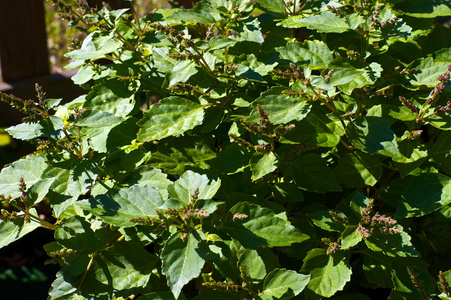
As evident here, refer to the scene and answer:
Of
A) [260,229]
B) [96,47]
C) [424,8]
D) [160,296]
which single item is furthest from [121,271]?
[424,8]

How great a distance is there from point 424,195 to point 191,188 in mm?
705

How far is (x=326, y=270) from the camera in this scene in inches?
59.4

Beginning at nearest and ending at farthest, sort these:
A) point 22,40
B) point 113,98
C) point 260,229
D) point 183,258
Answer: point 183,258 < point 260,229 < point 113,98 < point 22,40

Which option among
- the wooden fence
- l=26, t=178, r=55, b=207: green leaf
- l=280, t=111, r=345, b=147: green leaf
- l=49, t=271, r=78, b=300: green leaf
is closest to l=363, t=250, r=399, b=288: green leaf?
l=280, t=111, r=345, b=147: green leaf

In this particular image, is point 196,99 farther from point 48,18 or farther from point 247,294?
point 48,18

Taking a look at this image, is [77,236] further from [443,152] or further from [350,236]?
[443,152]

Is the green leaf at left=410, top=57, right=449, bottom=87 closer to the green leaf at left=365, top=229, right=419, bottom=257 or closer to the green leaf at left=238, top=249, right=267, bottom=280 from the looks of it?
the green leaf at left=365, top=229, right=419, bottom=257

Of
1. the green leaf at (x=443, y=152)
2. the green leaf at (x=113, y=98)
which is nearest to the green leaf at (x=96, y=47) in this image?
the green leaf at (x=113, y=98)

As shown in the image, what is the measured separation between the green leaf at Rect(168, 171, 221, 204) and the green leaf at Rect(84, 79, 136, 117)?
475 millimetres

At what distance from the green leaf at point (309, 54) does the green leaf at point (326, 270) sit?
2.07ft

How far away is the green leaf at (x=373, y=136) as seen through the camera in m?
1.50

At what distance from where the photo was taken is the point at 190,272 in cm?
129

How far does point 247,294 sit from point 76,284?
526mm

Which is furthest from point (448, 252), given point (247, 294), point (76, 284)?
point (76, 284)
